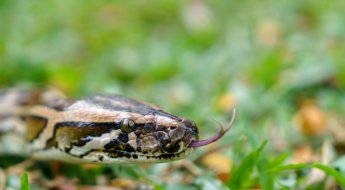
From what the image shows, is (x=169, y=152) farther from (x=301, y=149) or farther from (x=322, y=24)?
(x=322, y=24)

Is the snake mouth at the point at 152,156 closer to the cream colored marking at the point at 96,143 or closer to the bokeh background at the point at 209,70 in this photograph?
the cream colored marking at the point at 96,143

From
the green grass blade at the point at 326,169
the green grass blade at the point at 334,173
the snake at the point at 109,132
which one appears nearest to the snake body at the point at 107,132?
the snake at the point at 109,132

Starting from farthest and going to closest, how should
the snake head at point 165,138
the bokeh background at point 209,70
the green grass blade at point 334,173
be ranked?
the bokeh background at point 209,70 < the snake head at point 165,138 < the green grass blade at point 334,173

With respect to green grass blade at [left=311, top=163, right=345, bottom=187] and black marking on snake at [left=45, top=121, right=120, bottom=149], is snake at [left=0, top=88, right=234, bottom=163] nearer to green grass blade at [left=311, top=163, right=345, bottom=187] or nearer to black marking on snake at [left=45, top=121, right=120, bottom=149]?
black marking on snake at [left=45, top=121, right=120, bottom=149]

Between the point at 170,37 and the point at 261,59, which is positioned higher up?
the point at 170,37

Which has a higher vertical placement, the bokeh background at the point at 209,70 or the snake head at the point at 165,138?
the bokeh background at the point at 209,70

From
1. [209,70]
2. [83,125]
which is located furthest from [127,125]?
[209,70]

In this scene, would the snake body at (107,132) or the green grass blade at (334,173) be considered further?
the snake body at (107,132)

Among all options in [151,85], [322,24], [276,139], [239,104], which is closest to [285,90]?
[239,104]
